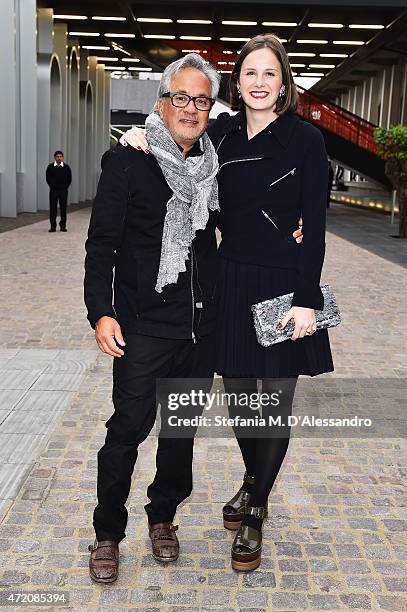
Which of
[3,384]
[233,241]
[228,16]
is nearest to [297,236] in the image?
[233,241]

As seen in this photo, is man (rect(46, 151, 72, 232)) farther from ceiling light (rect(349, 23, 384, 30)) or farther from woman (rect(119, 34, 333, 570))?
woman (rect(119, 34, 333, 570))

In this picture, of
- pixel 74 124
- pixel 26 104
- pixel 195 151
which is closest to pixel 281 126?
pixel 195 151

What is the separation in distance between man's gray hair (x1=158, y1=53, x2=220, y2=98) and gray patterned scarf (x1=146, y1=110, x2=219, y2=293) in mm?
118

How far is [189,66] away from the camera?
8.96 ft

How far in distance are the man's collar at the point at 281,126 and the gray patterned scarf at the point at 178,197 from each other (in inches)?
11.7

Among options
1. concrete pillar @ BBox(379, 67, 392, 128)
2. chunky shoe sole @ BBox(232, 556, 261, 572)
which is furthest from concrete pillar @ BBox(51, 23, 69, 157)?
chunky shoe sole @ BBox(232, 556, 261, 572)

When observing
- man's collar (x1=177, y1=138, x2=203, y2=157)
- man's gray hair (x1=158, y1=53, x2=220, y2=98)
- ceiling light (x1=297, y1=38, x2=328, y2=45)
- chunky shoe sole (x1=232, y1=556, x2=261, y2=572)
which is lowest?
chunky shoe sole (x1=232, y1=556, x2=261, y2=572)

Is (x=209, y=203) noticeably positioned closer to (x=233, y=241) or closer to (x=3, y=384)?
(x=233, y=241)

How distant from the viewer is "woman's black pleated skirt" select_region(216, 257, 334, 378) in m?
2.98

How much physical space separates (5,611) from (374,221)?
25.0m

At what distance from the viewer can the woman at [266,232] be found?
287 cm

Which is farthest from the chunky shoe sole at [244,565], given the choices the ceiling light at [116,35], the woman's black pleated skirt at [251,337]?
the ceiling light at [116,35]

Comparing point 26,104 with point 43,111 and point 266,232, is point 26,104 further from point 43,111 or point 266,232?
point 266,232

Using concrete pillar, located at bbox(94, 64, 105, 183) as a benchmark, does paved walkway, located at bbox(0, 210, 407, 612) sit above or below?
below
